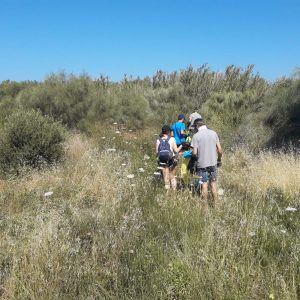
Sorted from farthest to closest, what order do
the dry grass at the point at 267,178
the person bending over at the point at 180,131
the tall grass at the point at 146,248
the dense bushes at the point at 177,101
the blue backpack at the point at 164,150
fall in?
the dense bushes at the point at 177,101 → the person bending over at the point at 180,131 → the blue backpack at the point at 164,150 → the dry grass at the point at 267,178 → the tall grass at the point at 146,248

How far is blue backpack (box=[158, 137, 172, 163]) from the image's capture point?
9203mm

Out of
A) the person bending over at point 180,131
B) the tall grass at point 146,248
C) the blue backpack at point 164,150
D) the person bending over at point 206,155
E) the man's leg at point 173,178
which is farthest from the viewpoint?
the person bending over at point 180,131

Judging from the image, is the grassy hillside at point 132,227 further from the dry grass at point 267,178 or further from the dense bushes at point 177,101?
the dense bushes at point 177,101

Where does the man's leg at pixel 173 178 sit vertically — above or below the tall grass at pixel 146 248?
above

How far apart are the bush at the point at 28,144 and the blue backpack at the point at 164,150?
306 centimetres

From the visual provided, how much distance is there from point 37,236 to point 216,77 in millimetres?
21371

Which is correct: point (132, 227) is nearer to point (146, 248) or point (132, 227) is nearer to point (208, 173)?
point (146, 248)

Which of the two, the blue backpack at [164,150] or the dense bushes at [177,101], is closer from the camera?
the blue backpack at [164,150]

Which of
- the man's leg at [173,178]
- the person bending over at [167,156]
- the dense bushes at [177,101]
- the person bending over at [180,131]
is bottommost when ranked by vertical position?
the man's leg at [173,178]

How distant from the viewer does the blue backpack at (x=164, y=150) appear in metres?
9.20

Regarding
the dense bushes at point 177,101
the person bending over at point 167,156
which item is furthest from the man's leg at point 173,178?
the dense bushes at point 177,101

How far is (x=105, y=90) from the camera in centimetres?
2280

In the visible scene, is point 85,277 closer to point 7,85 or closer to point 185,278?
point 185,278

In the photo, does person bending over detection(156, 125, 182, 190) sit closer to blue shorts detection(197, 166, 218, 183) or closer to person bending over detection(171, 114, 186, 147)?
blue shorts detection(197, 166, 218, 183)
